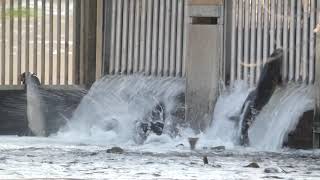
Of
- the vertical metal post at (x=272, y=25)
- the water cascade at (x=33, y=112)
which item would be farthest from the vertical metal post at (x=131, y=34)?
the vertical metal post at (x=272, y=25)

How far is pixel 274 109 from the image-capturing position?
12.6m

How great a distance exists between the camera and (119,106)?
13.6m

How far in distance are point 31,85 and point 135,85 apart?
1.98 metres

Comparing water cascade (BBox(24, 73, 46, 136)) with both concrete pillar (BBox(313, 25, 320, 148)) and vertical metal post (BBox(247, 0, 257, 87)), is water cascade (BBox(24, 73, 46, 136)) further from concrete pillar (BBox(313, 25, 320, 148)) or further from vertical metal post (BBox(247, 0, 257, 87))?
concrete pillar (BBox(313, 25, 320, 148))

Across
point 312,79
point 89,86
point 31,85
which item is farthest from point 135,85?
point 312,79

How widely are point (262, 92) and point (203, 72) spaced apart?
109cm

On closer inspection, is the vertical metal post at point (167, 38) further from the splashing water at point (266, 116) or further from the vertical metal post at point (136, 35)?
the splashing water at point (266, 116)

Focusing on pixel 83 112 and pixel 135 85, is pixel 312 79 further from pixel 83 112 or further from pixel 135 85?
pixel 83 112

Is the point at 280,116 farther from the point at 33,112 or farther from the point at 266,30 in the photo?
the point at 33,112

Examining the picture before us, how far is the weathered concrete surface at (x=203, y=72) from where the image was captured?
13.0 m

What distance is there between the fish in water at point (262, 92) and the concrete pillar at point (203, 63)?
0.58 metres

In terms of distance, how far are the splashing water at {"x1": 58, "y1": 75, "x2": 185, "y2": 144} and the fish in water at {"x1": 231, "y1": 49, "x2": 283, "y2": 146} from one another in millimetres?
1230

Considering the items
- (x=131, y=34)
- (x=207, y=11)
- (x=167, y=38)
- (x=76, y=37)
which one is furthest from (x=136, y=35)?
(x=207, y=11)

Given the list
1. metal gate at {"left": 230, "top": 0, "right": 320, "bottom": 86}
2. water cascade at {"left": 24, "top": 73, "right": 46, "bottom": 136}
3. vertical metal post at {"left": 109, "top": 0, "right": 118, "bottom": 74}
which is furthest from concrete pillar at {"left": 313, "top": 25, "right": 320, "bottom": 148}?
water cascade at {"left": 24, "top": 73, "right": 46, "bottom": 136}
